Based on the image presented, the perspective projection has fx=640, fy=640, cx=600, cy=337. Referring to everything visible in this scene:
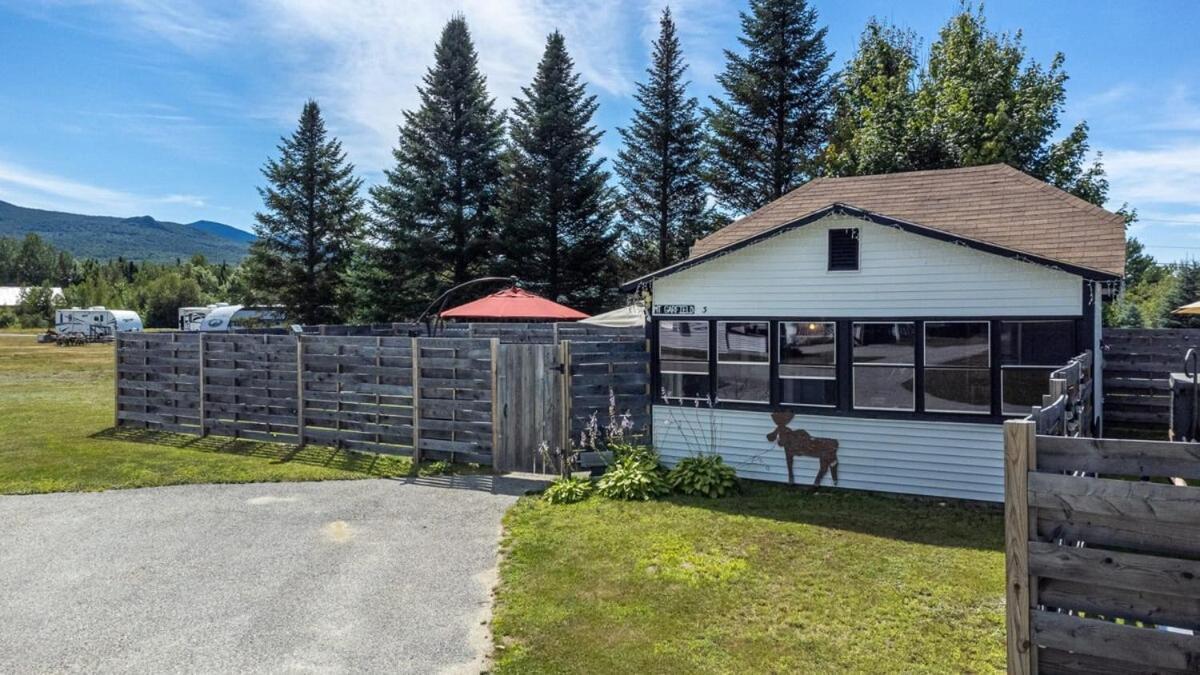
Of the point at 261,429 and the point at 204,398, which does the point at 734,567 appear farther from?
the point at 204,398

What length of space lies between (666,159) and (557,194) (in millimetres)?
5057

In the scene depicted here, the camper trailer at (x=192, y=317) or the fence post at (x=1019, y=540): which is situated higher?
the camper trailer at (x=192, y=317)

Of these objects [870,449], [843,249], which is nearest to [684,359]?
[843,249]

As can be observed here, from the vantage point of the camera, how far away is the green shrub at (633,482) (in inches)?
308

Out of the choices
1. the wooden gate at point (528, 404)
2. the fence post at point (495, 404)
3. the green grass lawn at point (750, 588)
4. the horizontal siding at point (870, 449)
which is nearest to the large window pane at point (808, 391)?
the horizontal siding at point (870, 449)

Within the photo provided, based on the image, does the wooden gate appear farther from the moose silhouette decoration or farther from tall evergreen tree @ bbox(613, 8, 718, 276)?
tall evergreen tree @ bbox(613, 8, 718, 276)

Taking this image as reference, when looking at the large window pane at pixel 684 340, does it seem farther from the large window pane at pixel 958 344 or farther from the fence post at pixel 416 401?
the fence post at pixel 416 401

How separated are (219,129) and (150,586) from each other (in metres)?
46.5

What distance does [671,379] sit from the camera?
905 cm

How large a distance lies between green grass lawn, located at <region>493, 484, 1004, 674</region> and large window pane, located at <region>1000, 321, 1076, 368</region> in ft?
5.91

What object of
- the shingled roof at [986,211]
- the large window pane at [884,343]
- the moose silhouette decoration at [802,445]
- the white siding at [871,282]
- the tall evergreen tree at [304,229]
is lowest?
the moose silhouette decoration at [802,445]

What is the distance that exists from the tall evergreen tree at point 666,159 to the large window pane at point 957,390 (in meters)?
19.9

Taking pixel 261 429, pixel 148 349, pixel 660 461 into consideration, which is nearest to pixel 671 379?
pixel 660 461

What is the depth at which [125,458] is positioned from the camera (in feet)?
32.1
